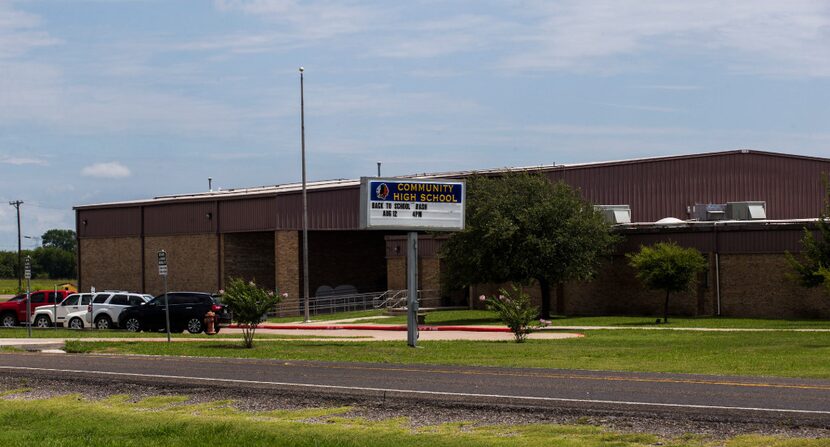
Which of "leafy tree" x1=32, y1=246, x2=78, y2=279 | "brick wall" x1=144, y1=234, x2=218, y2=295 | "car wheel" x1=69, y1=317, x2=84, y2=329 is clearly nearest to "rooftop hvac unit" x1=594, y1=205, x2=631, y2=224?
"brick wall" x1=144, y1=234, x2=218, y2=295

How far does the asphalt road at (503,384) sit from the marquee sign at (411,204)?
25.5ft

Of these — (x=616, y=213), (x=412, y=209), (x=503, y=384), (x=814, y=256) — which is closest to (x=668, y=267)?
(x=814, y=256)

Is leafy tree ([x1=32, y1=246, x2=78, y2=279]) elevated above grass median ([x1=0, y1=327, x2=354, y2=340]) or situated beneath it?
elevated above

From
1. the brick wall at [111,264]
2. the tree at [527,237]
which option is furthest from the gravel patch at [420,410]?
the brick wall at [111,264]

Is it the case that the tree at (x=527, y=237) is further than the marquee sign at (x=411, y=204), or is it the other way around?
the tree at (x=527, y=237)

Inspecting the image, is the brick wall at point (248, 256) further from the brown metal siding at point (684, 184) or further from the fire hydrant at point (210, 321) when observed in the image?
the fire hydrant at point (210, 321)

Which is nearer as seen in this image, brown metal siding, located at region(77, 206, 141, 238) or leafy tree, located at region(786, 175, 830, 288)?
leafy tree, located at region(786, 175, 830, 288)

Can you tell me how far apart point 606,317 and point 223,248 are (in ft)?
84.9

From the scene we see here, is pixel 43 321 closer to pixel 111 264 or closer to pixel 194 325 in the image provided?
pixel 194 325

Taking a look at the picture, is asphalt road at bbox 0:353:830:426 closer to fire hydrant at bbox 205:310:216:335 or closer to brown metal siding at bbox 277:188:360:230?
fire hydrant at bbox 205:310:216:335

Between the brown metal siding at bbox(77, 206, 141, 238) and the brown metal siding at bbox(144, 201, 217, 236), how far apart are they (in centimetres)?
123

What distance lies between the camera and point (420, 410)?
16547 millimetres

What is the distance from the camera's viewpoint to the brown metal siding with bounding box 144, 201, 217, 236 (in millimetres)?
68250

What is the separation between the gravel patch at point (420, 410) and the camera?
45.4 ft
